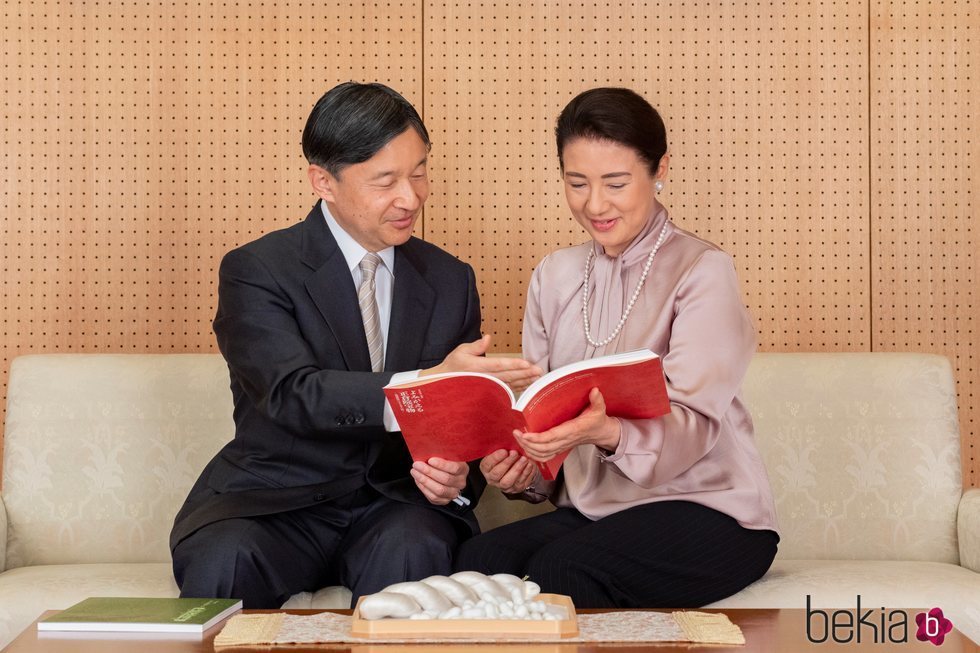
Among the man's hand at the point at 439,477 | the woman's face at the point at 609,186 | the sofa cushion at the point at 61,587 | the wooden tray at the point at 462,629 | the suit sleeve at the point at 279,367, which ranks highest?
the woman's face at the point at 609,186

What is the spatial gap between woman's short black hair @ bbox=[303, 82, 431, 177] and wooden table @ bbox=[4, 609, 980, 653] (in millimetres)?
1233

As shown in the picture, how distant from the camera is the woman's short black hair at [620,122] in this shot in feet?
8.41

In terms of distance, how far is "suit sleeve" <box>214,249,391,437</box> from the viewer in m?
2.52

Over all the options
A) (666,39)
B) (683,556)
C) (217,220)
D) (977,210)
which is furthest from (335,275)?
(977,210)

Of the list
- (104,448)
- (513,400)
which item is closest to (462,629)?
(513,400)

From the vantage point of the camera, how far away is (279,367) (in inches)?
102

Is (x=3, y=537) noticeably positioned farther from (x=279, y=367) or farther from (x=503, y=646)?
(x=503, y=646)

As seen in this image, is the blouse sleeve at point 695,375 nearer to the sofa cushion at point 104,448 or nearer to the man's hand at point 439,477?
the man's hand at point 439,477

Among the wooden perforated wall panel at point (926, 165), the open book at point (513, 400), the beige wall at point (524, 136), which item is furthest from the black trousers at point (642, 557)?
the wooden perforated wall panel at point (926, 165)

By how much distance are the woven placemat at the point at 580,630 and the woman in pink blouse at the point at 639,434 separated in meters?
0.38

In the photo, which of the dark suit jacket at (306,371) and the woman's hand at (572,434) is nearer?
the woman's hand at (572,434)

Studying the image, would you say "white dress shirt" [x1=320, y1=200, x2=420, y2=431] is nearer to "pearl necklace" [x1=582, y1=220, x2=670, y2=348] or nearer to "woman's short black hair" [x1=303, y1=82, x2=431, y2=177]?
"woman's short black hair" [x1=303, y1=82, x2=431, y2=177]

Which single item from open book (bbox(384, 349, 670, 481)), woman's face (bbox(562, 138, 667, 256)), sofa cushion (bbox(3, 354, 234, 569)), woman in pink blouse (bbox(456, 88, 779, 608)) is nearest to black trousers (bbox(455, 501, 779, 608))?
woman in pink blouse (bbox(456, 88, 779, 608))

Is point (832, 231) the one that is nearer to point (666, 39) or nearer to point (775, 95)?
point (775, 95)
